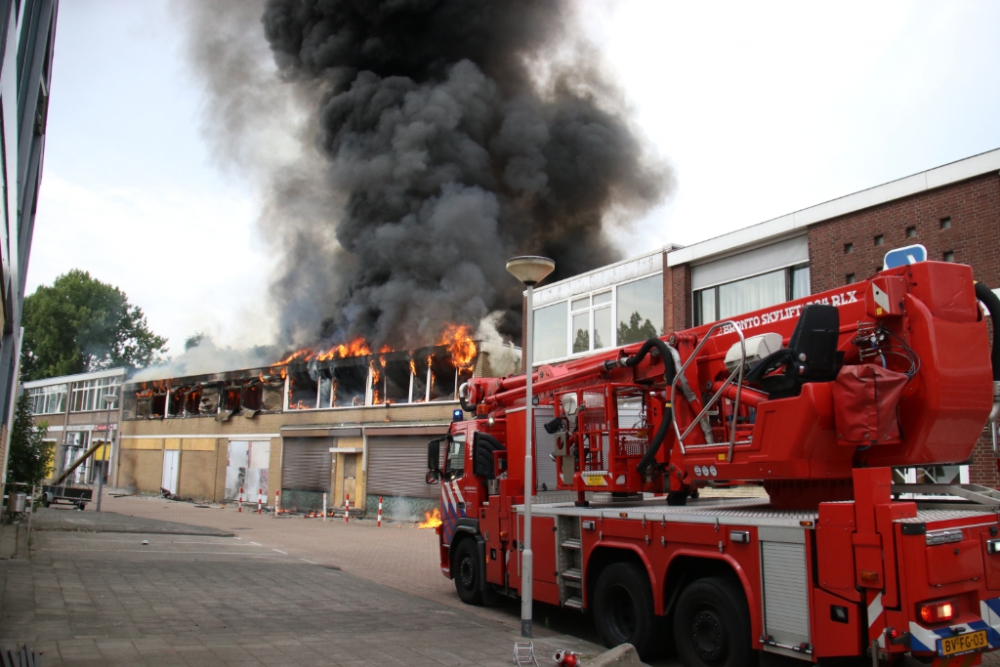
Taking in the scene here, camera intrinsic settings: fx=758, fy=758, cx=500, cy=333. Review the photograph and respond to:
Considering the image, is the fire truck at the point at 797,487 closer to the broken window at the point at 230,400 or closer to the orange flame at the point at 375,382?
the orange flame at the point at 375,382

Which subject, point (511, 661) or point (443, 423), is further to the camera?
point (443, 423)

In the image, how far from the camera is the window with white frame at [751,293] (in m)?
14.5

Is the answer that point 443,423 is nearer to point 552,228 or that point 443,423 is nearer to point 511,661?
point 552,228

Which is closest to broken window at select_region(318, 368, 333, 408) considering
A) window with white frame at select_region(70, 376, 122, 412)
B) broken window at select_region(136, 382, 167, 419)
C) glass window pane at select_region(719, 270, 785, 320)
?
broken window at select_region(136, 382, 167, 419)

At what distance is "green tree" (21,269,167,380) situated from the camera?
6072 cm

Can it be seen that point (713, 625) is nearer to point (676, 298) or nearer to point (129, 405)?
point (676, 298)

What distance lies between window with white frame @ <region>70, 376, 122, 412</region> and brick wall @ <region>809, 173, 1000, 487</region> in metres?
38.0

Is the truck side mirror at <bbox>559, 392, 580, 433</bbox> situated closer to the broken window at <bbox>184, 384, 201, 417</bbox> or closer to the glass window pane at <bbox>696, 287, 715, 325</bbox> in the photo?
the glass window pane at <bbox>696, 287, 715, 325</bbox>

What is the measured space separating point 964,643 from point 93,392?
156 ft

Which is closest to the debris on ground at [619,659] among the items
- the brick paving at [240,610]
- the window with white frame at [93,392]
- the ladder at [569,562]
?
the brick paving at [240,610]

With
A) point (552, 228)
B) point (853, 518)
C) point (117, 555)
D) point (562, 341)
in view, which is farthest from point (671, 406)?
point (552, 228)

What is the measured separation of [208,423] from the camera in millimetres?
32625

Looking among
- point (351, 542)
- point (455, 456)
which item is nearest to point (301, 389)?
point (351, 542)

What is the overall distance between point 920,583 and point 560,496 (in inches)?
185
